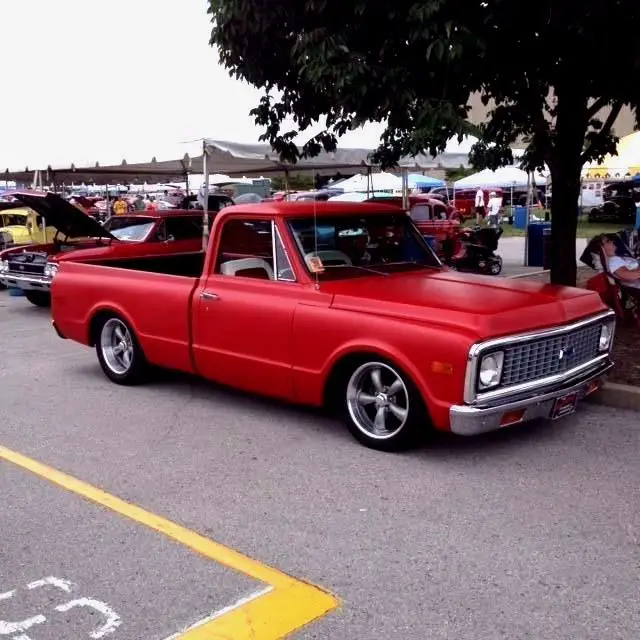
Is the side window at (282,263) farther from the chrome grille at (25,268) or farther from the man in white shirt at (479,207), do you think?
the man in white shirt at (479,207)

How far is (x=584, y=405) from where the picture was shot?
6.35 m

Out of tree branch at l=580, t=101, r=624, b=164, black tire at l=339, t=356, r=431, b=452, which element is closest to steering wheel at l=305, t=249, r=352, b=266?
black tire at l=339, t=356, r=431, b=452

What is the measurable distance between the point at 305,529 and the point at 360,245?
268 cm

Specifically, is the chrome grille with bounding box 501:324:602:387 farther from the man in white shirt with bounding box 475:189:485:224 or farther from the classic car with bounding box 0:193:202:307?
the man in white shirt with bounding box 475:189:485:224

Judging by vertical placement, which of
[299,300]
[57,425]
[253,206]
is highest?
[253,206]

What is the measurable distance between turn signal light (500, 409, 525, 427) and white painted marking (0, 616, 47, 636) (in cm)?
283

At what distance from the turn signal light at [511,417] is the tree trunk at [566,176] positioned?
4.20m

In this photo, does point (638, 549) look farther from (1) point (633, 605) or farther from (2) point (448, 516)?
(2) point (448, 516)

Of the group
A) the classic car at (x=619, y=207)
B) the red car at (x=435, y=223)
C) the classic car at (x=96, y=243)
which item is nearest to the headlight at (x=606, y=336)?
the classic car at (x=96, y=243)

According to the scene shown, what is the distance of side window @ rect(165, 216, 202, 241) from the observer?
12.3 meters

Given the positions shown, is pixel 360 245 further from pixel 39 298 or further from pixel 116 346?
pixel 39 298

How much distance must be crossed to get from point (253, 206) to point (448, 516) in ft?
9.99

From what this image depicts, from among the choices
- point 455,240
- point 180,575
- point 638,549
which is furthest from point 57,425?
point 455,240

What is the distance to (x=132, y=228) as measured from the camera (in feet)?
40.5
